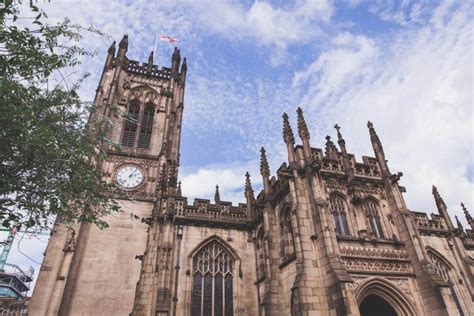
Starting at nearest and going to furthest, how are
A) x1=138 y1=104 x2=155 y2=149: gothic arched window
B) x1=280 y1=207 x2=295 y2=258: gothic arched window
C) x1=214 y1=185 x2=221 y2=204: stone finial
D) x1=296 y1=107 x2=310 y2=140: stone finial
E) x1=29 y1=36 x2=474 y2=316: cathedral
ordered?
1. x1=29 y1=36 x2=474 y2=316: cathedral
2. x1=280 y1=207 x2=295 y2=258: gothic arched window
3. x1=296 y1=107 x2=310 y2=140: stone finial
4. x1=214 y1=185 x2=221 y2=204: stone finial
5. x1=138 y1=104 x2=155 y2=149: gothic arched window

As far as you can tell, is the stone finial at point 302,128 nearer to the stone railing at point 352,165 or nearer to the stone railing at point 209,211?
the stone railing at point 352,165

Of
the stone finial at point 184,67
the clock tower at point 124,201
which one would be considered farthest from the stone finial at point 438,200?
the stone finial at point 184,67

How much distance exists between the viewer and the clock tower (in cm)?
2067

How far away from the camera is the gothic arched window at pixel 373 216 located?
16.1 metres

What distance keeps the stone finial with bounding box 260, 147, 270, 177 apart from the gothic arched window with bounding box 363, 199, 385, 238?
600 cm

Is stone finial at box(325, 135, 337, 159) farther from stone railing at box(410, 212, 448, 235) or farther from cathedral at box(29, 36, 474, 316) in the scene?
stone railing at box(410, 212, 448, 235)

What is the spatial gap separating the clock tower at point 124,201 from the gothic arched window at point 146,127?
92 millimetres

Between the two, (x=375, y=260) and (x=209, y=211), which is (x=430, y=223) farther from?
(x=209, y=211)

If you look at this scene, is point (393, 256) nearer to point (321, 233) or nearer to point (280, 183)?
point (321, 233)

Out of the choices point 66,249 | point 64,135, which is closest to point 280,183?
point 64,135

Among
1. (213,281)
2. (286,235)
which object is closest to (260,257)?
(213,281)

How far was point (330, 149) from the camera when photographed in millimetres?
18297

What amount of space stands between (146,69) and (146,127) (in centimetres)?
909

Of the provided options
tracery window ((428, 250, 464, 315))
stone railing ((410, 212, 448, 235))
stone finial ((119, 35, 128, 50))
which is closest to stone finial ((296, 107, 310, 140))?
stone railing ((410, 212, 448, 235))
